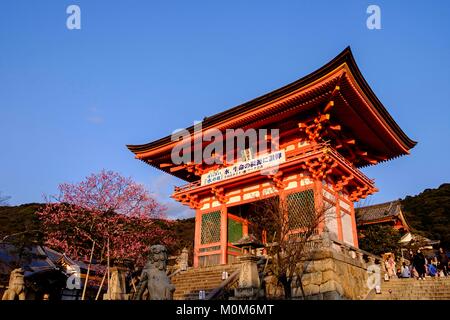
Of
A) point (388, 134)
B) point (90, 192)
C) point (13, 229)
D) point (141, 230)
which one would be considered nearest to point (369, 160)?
point (388, 134)

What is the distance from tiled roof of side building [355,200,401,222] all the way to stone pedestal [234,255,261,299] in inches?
927

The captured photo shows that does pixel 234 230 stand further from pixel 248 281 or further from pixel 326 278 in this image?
pixel 248 281

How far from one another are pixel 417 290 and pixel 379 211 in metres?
25.1

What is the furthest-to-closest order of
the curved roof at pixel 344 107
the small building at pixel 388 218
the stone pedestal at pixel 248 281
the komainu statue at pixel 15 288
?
the small building at pixel 388 218 → the curved roof at pixel 344 107 → the komainu statue at pixel 15 288 → the stone pedestal at pixel 248 281

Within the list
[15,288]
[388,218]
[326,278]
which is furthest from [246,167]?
[388,218]

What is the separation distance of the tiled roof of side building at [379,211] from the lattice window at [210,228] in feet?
59.0

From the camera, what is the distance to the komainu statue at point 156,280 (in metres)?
7.08

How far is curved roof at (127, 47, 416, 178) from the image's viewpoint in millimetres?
14586

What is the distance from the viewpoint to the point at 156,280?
7.14 meters

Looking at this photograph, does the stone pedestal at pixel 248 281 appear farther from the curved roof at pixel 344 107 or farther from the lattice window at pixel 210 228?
the curved roof at pixel 344 107

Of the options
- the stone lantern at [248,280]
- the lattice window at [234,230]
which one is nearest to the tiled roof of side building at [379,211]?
the lattice window at [234,230]

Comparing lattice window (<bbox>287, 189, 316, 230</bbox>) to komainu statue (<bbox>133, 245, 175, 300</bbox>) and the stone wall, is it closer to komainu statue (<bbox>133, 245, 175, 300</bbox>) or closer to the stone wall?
the stone wall
